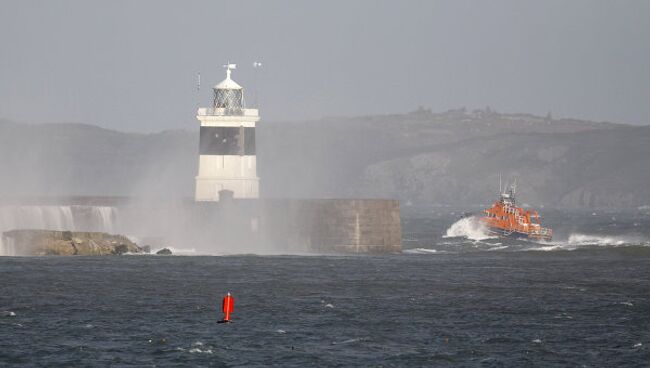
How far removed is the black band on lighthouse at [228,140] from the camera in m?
75.5

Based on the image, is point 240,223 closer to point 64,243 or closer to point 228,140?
point 228,140

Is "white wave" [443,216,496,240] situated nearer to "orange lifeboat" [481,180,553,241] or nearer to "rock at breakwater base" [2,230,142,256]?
"orange lifeboat" [481,180,553,241]

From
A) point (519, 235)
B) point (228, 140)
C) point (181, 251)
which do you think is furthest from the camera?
point (519, 235)

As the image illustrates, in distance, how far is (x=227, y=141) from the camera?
75500 millimetres

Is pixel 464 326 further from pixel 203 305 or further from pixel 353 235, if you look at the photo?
pixel 353 235

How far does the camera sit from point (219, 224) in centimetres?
7512

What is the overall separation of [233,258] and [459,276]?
1239 centimetres

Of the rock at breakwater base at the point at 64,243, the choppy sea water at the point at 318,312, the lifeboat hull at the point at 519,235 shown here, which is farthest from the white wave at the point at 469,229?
the rock at breakwater base at the point at 64,243

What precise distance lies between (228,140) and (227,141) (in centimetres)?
7

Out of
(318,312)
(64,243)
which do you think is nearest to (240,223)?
(64,243)

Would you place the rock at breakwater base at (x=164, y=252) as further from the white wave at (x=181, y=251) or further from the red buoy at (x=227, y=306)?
the red buoy at (x=227, y=306)

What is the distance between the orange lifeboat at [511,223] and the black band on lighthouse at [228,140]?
38.2 m

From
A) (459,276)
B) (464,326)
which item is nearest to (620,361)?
(464,326)

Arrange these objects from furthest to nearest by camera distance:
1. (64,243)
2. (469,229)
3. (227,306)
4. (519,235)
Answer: (469,229) → (519,235) → (64,243) → (227,306)
